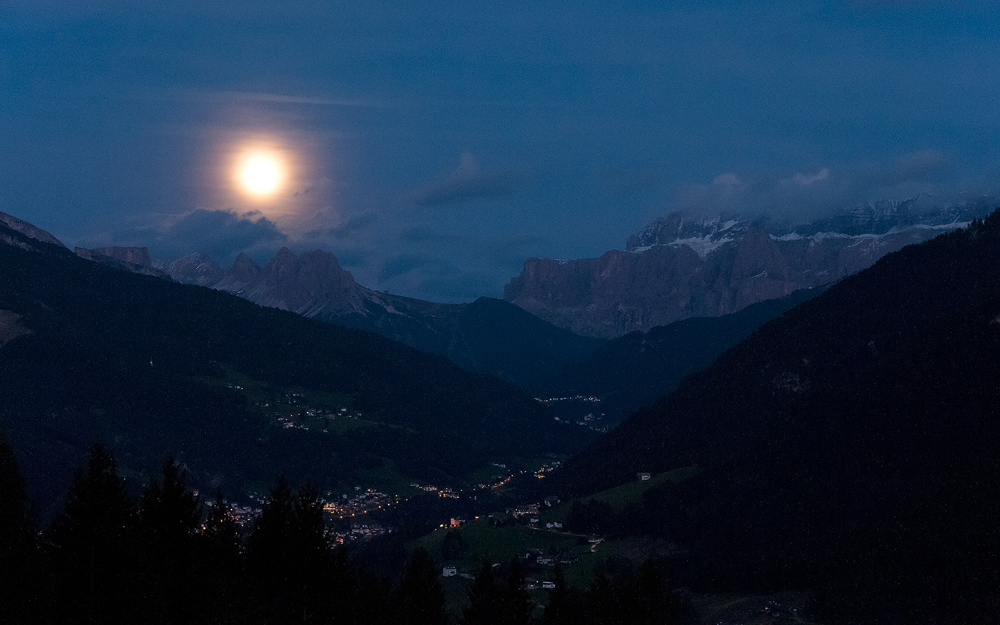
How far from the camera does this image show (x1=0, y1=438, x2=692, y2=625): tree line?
7581 cm

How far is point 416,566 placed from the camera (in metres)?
123

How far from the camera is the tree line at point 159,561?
75812 mm

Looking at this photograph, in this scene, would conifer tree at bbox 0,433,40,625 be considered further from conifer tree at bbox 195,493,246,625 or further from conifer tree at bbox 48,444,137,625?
conifer tree at bbox 195,493,246,625

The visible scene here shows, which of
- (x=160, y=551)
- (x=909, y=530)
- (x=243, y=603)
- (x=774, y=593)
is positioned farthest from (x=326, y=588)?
(x=909, y=530)

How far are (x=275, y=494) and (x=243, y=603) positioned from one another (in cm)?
1186

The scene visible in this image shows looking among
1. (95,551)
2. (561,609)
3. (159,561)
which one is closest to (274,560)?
(159,561)

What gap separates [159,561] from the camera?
82.4 metres

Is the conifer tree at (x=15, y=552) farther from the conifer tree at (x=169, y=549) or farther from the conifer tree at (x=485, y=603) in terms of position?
the conifer tree at (x=485, y=603)

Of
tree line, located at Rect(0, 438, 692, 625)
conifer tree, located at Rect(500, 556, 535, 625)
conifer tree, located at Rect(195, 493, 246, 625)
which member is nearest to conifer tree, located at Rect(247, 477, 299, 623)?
tree line, located at Rect(0, 438, 692, 625)

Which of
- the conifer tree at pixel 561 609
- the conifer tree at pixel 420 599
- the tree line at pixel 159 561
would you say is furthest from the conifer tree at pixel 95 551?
the conifer tree at pixel 561 609

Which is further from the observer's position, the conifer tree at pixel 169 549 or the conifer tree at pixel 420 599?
the conifer tree at pixel 420 599

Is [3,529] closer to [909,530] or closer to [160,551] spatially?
[160,551]

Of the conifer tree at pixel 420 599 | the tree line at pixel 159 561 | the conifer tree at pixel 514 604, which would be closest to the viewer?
the tree line at pixel 159 561

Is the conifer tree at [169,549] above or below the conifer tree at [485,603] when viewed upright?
above
